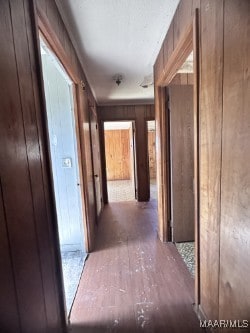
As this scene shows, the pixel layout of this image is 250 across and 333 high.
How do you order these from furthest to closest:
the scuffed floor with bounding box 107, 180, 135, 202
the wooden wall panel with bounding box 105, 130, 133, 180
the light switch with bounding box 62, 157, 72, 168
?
the wooden wall panel with bounding box 105, 130, 133, 180 → the scuffed floor with bounding box 107, 180, 135, 202 → the light switch with bounding box 62, 157, 72, 168

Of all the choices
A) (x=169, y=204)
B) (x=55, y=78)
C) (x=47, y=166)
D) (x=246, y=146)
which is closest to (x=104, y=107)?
(x=55, y=78)

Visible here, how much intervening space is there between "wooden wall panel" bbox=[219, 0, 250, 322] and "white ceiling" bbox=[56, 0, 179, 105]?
87 cm

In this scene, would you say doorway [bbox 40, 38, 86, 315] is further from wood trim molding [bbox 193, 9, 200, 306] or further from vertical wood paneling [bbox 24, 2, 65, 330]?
wood trim molding [bbox 193, 9, 200, 306]

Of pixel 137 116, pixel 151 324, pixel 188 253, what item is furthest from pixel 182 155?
pixel 137 116

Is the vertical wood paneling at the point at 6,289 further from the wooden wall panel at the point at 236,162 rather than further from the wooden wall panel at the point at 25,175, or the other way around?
the wooden wall panel at the point at 236,162

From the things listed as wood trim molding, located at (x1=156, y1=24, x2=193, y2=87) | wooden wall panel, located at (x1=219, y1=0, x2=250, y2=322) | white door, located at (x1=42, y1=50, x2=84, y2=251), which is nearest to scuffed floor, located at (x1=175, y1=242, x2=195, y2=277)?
wooden wall panel, located at (x1=219, y1=0, x2=250, y2=322)

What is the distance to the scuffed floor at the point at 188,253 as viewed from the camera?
2123 millimetres

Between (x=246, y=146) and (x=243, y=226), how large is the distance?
0.35m

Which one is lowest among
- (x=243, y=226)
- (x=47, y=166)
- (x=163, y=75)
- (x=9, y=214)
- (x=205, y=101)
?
(x=243, y=226)

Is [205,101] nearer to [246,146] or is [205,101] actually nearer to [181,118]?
[246,146]

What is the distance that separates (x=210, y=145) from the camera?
1178 mm

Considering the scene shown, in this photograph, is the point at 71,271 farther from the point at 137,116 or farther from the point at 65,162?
the point at 137,116

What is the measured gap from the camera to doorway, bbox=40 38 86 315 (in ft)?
7.42

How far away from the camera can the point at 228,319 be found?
3.50ft
